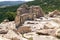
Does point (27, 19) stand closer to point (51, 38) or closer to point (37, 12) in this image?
point (37, 12)

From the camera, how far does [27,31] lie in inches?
971

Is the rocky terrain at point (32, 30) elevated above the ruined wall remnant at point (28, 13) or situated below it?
above

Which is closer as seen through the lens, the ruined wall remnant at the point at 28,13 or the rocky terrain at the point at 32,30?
the rocky terrain at the point at 32,30

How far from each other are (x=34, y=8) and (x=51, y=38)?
28.9 metres

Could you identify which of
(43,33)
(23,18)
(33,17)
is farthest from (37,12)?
(43,33)

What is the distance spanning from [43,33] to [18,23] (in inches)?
717

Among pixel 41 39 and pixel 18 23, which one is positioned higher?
pixel 41 39

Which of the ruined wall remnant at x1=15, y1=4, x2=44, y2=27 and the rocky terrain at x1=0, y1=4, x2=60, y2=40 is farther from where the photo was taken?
the ruined wall remnant at x1=15, y1=4, x2=44, y2=27

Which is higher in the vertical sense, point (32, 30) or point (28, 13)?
point (32, 30)

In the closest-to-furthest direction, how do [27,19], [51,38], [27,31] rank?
[51,38] → [27,31] → [27,19]

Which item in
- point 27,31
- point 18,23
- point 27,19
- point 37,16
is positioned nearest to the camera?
point 27,31

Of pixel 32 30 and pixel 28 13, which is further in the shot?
pixel 28 13

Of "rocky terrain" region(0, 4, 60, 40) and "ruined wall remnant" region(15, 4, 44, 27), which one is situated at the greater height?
"rocky terrain" region(0, 4, 60, 40)

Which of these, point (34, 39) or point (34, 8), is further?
point (34, 8)
